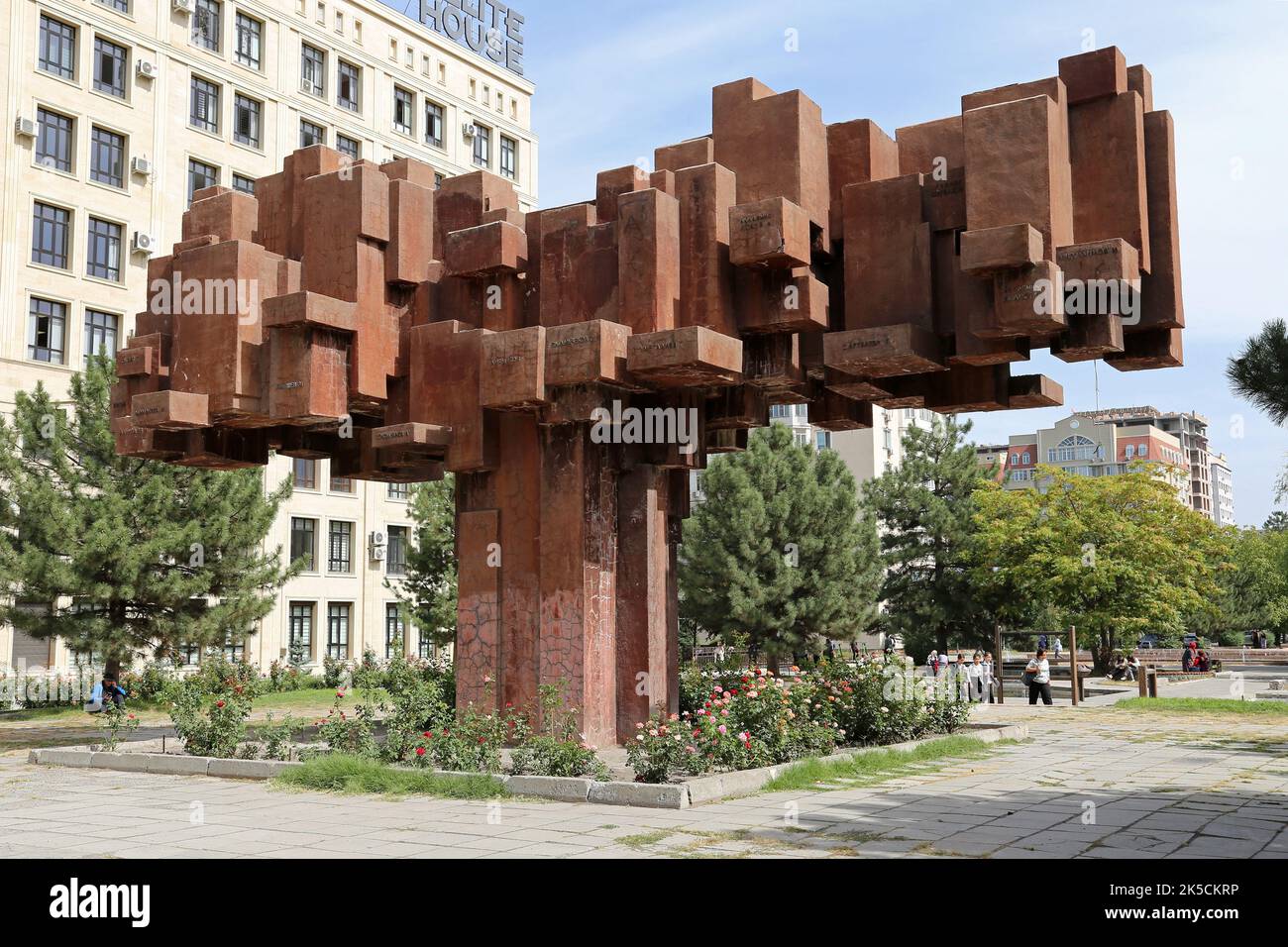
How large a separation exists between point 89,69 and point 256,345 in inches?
1098

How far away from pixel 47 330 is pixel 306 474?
1166 cm

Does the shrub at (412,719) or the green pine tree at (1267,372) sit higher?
the green pine tree at (1267,372)

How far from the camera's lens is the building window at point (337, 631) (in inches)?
1805

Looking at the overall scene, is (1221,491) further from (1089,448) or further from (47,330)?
(47,330)

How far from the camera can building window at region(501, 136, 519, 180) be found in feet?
185

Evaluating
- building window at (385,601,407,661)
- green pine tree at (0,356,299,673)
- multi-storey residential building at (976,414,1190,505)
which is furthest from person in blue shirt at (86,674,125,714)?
multi-storey residential building at (976,414,1190,505)

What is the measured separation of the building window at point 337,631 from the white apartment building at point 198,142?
8 cm

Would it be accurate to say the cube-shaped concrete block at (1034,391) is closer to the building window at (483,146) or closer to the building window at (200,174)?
the building window at (200,174)

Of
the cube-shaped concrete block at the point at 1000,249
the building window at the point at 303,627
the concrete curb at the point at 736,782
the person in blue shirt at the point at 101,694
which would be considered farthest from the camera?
the building window at the point at 303,627

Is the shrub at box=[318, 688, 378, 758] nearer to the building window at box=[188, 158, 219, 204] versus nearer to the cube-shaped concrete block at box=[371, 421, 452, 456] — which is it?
the cube-shaped concrete block at box=[371, 421, 452, 456]

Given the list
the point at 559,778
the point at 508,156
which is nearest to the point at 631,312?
the point at 559,778

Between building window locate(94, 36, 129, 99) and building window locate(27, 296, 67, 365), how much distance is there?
7.86 meters

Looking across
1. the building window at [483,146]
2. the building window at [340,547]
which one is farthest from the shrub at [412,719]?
the building window at [483,146]

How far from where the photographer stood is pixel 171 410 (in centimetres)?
1598
